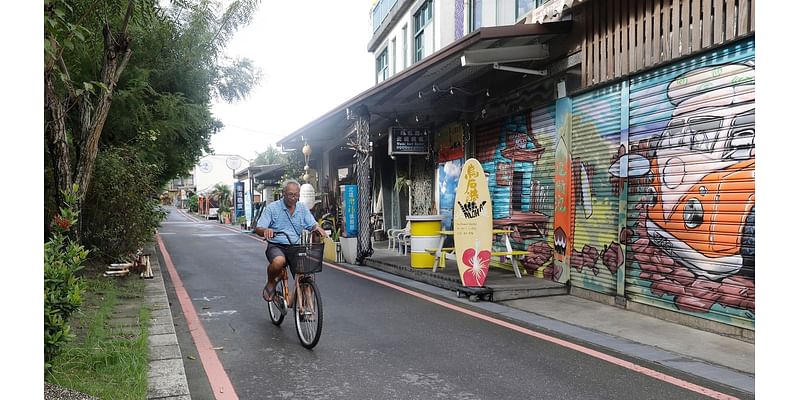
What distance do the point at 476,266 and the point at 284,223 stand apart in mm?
3347

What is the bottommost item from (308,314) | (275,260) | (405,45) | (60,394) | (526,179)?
(60,394)

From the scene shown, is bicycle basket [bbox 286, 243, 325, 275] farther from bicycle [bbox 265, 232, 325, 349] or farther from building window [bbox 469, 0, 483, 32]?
building window [bbox 469, 0, 483, 32]

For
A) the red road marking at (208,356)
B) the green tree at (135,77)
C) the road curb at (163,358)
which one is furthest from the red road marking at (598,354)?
the green tree at (135,77)

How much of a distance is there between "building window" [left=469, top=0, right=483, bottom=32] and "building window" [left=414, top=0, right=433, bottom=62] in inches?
97.6

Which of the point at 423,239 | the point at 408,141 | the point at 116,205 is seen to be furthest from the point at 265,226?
the point at 408,141

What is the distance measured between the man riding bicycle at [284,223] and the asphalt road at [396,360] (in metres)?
0.88

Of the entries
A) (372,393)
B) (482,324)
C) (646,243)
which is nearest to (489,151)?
(646,243)

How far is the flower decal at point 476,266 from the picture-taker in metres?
8.48

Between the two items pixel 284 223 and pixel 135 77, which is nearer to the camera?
pixel 284 223

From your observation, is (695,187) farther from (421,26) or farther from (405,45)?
(405,45)

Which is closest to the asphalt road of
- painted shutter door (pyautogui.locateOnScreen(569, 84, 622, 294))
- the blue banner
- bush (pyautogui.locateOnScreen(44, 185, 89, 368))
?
bush (pyautogui.locateOnScreen(44, 185, 89, 368))

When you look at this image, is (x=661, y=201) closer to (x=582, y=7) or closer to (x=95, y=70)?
(x=582, y=7)

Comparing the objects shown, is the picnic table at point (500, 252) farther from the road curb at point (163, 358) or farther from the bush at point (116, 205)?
the bush at point (116, 205)

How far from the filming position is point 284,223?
6234mm
